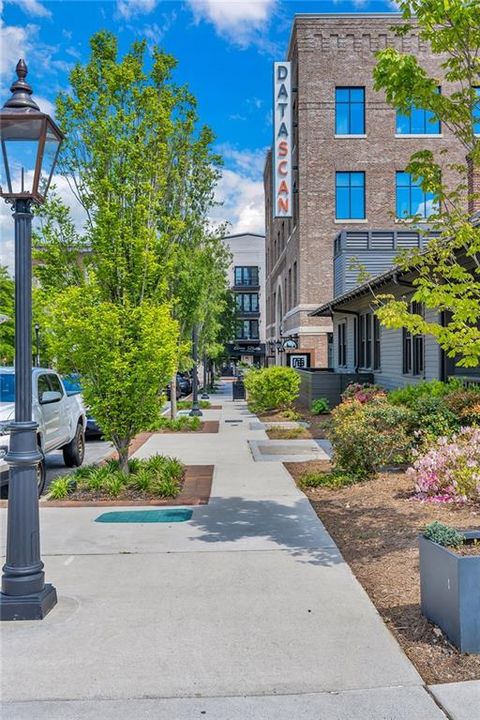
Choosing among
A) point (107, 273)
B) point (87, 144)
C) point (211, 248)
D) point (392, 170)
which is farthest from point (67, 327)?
point (392, 170)

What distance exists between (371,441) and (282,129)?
25491 millimetres

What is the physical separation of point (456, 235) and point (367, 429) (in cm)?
357

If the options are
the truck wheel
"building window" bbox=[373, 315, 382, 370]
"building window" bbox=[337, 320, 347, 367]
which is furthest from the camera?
"building window" bbox=[337, 320, 347, 367]

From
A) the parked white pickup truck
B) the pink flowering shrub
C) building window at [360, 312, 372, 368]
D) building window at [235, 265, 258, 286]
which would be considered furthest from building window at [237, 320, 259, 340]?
the pink flowering shrub

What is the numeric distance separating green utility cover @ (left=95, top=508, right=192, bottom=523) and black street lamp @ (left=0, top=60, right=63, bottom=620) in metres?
2.60

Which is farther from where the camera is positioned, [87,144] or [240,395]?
[240,395]

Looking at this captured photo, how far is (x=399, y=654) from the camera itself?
3.90m

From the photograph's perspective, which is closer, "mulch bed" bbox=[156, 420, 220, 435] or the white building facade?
"mulch bed" bbox=[156, 420, 220, 435]

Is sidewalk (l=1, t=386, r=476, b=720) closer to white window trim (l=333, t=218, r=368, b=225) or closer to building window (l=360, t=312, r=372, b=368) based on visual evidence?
building window (l=360, t=312, r=372, b=368)

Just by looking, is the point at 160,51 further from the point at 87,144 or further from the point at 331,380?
the point at 331,380

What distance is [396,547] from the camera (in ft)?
19.5

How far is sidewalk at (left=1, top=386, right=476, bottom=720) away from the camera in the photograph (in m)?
3.39

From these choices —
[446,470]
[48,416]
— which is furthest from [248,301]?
[446,470]

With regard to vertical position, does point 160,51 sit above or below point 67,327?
above
